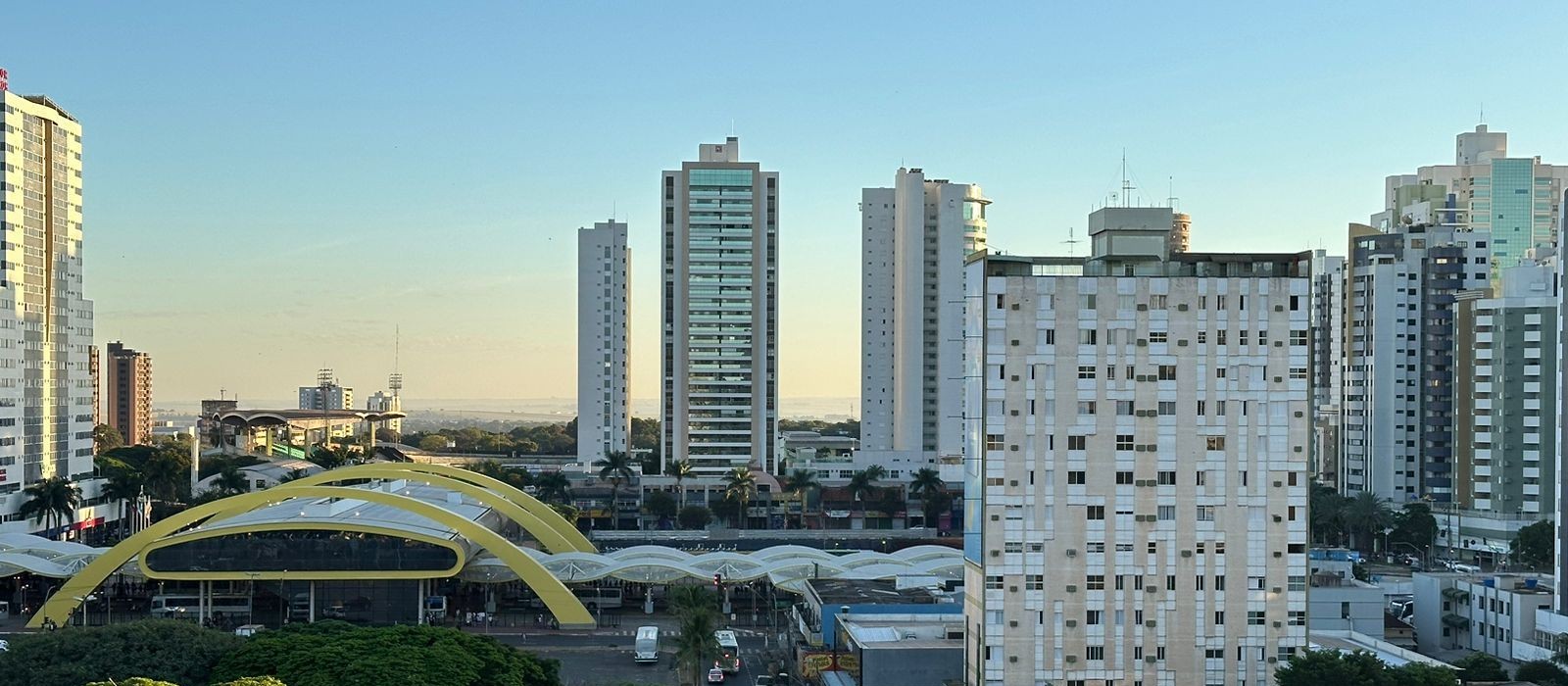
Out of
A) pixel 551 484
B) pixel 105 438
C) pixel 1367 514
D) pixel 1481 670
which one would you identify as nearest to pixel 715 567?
pixel 1481 670

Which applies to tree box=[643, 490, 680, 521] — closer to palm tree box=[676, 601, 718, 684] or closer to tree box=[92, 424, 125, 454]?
palm tree box=[676, 601, 718, 684]

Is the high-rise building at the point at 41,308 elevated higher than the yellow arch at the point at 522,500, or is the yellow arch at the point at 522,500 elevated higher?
the high-rise building at the point at 41,308

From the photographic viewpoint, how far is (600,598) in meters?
64.0

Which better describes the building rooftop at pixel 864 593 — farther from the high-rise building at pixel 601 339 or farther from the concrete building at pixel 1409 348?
the high-rise building at pixel 601 339

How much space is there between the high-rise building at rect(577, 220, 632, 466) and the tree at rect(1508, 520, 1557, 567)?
69.4 metres

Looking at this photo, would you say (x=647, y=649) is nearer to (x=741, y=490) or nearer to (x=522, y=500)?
(x=522, y=500)

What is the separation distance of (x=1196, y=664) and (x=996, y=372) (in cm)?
887

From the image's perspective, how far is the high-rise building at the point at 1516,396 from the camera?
80812 millimetres

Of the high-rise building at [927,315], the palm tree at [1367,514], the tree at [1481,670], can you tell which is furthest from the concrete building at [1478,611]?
the high-rise building at [927,315]

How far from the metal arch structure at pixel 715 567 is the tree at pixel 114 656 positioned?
71.5 feet

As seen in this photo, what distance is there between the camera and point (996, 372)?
132 ft

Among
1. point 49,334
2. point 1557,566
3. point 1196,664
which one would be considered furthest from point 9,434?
point 1557,566

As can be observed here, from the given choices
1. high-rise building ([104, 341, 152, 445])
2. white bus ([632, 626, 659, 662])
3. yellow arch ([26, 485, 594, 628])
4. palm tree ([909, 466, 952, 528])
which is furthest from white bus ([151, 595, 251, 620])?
high-rise building ([104, 341, 152, 445])

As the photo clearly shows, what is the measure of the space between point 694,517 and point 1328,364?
135 ft
